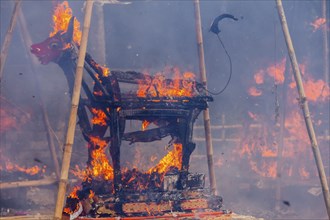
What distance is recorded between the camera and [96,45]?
14773mm

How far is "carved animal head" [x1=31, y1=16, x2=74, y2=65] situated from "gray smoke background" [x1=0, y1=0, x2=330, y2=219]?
3.99 m

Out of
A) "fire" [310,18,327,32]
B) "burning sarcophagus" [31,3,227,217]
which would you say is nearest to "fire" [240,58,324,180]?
"fire" [310,18,327,32]

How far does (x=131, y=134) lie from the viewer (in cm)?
838

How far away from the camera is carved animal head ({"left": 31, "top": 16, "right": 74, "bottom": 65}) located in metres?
8.14

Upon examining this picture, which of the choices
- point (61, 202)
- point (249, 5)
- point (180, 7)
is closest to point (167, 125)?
point (61, 202)

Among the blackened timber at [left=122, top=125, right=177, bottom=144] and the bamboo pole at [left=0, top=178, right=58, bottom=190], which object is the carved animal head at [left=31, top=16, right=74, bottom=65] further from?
the bamboo pole at [left=0, top=178, right=58, bottom=190]

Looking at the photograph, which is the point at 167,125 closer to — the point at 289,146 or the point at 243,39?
the point at 289,146

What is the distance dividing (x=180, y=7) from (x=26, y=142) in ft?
25.5

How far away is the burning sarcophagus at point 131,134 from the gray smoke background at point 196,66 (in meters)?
4.11

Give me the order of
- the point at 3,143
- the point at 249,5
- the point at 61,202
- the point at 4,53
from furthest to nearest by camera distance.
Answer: the point at 249,5, the point at 3,143, the point at 4,53, the point at 61,202

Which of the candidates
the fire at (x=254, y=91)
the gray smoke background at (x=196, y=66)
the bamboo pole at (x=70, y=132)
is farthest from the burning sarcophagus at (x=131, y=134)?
the fire at (x=254, y=91)

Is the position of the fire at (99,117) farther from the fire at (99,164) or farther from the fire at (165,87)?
the fire at (165,87)

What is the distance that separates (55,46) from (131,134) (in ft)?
7.33

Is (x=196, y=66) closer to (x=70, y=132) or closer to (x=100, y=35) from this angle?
(x=100, y=35)
